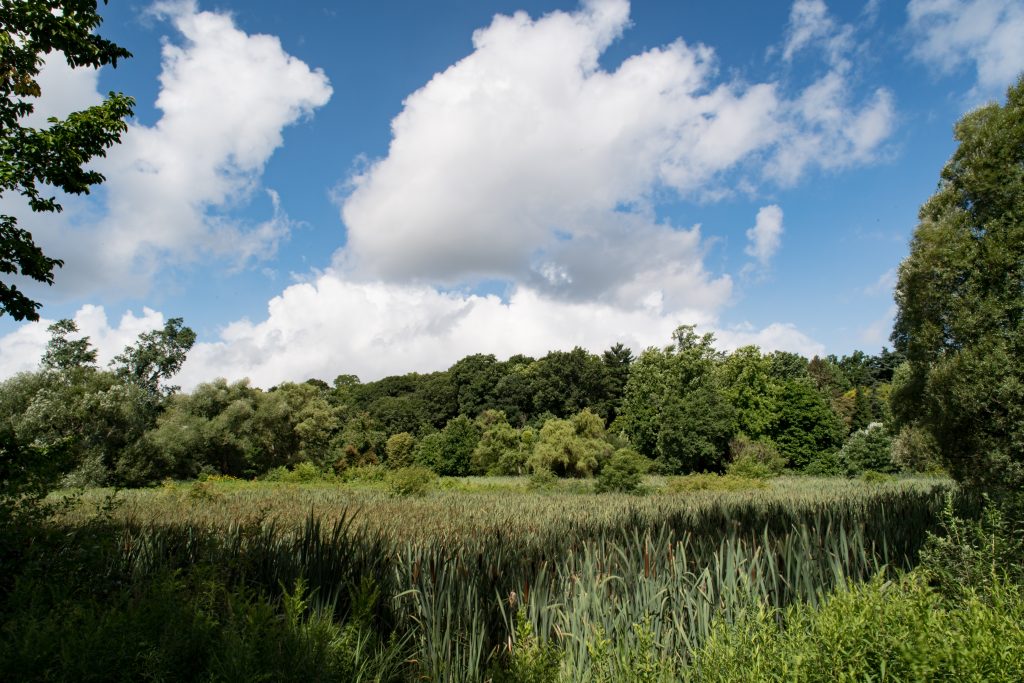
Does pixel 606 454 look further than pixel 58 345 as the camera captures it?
No

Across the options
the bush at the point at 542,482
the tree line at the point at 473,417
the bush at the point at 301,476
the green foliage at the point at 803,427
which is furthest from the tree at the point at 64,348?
the green foliage at the point at 803,427

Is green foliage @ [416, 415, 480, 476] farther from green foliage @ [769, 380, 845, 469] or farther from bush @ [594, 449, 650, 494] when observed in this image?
bush @ [594, 449, 650, 494]

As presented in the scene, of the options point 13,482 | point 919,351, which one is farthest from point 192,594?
point 919,351

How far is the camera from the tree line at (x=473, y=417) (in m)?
28.4

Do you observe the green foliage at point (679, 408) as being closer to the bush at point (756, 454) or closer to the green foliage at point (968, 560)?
the bush at point (756, 454)

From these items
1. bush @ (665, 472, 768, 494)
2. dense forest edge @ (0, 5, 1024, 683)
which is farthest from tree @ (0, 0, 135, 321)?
bush @ (665, 472, 768, 494)

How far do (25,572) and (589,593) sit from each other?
13.1ft

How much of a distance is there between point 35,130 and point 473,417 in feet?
158

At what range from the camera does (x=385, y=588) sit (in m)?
4.11

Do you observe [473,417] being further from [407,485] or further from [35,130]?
[35,130]

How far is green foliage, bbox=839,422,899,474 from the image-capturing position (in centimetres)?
3122

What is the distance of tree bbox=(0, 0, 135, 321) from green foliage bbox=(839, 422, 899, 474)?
36.4m

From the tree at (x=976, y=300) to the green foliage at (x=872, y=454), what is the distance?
2446cm

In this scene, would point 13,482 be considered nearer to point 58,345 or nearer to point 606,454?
point 606,454
